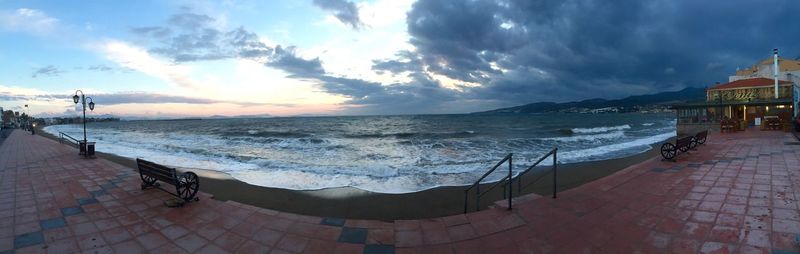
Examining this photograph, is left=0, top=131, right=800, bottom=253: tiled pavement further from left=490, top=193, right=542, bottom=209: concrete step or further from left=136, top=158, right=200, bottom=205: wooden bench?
left=136, top=158, right=200, bottom=205: wooden bench

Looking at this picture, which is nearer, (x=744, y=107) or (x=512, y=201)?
(x=512, y=201)

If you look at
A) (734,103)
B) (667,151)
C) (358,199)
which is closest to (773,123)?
(734,103)

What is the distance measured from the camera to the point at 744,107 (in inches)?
1025

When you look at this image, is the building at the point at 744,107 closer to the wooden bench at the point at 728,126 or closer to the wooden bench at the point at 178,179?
the wooden bench at the point at 728,126

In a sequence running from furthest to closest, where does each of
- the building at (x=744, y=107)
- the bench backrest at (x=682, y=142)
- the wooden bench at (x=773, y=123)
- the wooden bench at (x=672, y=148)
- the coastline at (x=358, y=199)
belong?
the building at (x=744, y=107) → the wooden bench at (x=773, y=123) → the bench backrest at (x=682, y=142) → the wooden bench at (x=672, y=148) → the coastline at (x=358, y=199)

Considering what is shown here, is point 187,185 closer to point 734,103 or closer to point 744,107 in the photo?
point 734,103

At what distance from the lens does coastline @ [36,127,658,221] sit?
654cm

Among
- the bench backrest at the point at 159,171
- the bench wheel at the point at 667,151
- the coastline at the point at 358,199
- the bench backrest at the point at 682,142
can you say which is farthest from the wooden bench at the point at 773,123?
the bench backrest at the point at 159,171

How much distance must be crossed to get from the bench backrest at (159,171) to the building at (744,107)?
27.4m

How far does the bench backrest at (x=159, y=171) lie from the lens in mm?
5795

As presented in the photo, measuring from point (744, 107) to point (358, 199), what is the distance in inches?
1365

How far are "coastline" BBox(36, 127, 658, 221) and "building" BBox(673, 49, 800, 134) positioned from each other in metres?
21.3

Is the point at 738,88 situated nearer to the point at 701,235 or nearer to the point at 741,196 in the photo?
the point at 741,196

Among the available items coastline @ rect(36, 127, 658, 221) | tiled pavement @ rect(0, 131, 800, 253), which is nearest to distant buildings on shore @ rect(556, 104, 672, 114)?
A: coastline @ rect(36, 127, 658, 221)
